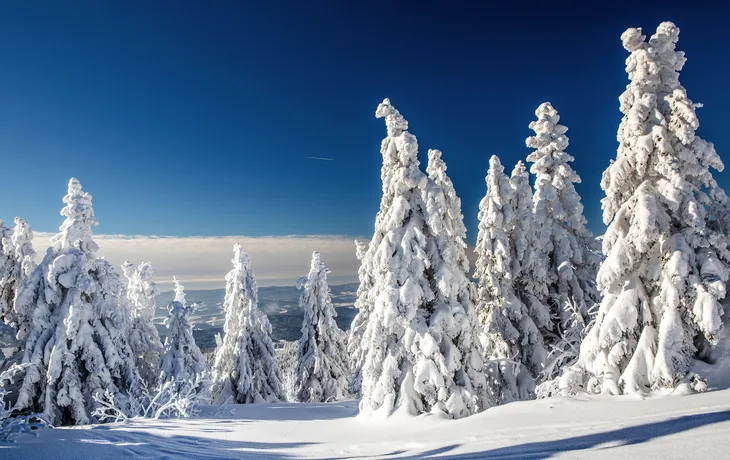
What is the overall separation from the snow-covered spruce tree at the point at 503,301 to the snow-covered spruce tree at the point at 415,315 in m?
5.42

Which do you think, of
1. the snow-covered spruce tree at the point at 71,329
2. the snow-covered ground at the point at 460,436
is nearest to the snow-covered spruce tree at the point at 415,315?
the snow-covered ground at the point at 460,436

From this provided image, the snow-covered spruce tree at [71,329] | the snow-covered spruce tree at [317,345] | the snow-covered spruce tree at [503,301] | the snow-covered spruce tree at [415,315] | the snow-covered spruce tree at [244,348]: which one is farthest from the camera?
the snow-covered spruce tree at [317,345]

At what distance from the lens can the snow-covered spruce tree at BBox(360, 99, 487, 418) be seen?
1387 cm

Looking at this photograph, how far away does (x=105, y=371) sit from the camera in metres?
20.7

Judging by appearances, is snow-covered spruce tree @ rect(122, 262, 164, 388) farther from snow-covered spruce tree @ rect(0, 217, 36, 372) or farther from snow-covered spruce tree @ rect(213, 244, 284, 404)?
snow-covered spruce tree @ rect(0, 217, 36, 372)

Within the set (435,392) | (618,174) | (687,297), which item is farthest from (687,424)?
(435,392)

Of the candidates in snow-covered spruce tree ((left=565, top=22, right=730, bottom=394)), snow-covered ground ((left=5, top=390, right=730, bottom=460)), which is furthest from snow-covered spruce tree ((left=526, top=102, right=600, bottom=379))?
snow-covered ground ((left=5, top=390, right=730, bottom=460))

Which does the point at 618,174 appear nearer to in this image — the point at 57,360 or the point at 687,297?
the point at 687,297

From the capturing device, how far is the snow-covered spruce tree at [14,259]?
25.2 metres

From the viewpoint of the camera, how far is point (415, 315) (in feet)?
47.5

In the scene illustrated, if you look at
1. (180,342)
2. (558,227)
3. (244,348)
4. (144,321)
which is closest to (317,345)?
(244,348)

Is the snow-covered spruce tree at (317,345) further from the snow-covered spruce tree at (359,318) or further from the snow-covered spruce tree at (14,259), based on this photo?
the snow-covered spruce tree at (14,259)

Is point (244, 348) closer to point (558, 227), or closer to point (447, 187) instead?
point (447, 187)

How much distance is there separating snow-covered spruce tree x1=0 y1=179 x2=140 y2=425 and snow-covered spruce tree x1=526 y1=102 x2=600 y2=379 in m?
20.9
